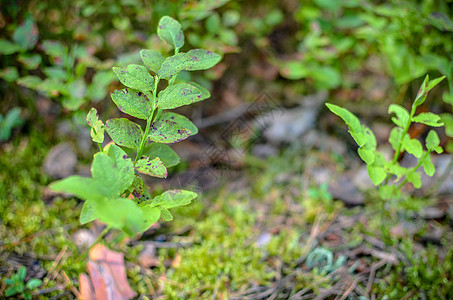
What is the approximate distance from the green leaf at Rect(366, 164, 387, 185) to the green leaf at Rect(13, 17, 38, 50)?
5.93 feet

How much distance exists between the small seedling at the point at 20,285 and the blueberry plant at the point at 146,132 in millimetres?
623

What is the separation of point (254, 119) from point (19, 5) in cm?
173

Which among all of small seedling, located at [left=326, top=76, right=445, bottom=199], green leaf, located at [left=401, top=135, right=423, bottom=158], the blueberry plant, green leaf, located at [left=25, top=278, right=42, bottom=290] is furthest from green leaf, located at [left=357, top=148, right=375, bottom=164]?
green leaf, located at [left=25, top=278, right=42, bottom=290]

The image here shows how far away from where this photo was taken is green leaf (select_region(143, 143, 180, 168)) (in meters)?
1.25

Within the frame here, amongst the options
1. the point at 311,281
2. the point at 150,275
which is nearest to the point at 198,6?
the point at 150,275

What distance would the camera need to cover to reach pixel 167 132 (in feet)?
3.79

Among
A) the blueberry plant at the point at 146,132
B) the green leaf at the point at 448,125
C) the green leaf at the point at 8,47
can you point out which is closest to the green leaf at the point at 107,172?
the blueberry plant at the point at 146,132

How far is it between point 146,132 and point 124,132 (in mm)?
78

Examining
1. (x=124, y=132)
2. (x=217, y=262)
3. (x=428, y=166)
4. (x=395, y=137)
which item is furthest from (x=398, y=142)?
(x=124, y=132)

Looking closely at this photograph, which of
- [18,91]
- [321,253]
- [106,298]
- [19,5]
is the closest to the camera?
[106,298]

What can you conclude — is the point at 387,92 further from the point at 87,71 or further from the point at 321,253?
the point at 87,71

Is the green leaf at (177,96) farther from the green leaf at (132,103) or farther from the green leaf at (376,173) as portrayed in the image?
the green leaf at (376,173)

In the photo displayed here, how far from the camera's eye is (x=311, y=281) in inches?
61.1

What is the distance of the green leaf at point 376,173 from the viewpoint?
123 cm
